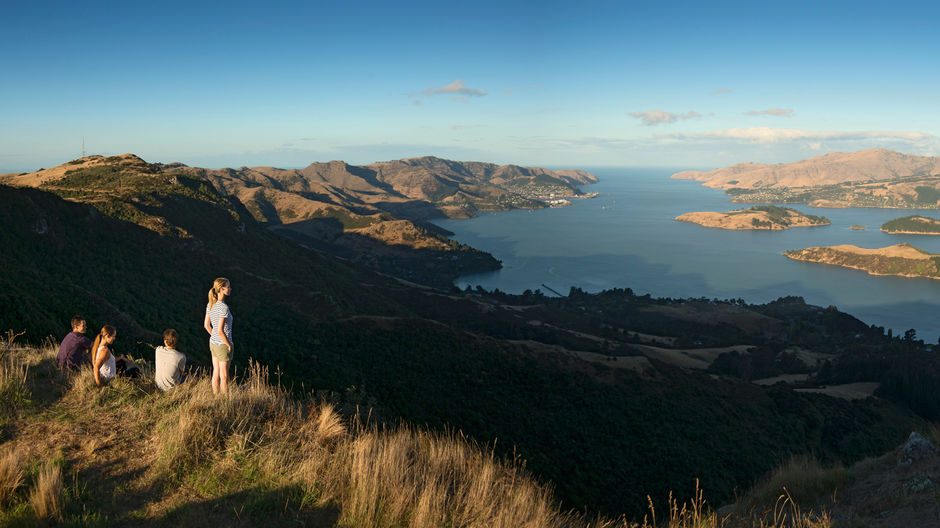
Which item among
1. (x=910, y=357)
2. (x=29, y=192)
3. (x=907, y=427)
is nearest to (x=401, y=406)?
(x=29, y=192)

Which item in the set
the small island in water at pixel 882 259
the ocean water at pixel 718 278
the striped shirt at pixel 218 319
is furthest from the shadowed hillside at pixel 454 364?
the small island in water at pixel 882 259

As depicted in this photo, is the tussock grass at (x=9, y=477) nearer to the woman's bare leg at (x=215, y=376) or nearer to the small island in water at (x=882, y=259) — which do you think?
the woman's bare leg at (x=215, y=376)

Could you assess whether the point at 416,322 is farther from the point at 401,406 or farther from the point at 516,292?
the point at 516,292

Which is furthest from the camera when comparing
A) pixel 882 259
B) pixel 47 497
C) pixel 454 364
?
pixel 882 259

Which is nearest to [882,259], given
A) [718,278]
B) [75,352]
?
[718,278]

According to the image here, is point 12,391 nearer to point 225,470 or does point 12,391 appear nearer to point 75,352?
point 75,352

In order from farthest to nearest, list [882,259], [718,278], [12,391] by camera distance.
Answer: [882,259] → [718,278] → [12,391]
